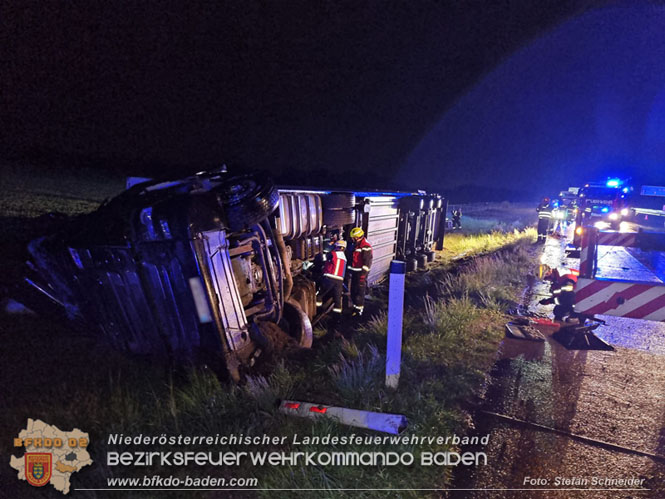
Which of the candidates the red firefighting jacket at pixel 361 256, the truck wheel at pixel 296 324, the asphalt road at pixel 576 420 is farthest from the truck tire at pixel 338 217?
the asphalt road at pixel 576 420

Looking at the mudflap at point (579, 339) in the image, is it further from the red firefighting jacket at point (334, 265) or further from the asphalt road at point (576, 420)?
the red firefighting jacket at point (334, 265)

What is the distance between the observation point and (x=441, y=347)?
493 centimetres

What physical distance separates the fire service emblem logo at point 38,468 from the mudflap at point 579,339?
6081 millimetres

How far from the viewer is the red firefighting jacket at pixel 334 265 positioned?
6387 mm

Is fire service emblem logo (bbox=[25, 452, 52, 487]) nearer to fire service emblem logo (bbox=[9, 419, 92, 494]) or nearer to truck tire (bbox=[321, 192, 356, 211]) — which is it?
fire service emblem logo (bbox=[9, 419, 92, 494])

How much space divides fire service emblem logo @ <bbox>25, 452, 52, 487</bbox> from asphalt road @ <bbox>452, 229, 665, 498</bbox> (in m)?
Result: 3.25

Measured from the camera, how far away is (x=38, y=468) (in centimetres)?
287

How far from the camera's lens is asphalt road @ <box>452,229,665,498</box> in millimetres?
2740

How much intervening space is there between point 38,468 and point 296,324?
3.01 metres

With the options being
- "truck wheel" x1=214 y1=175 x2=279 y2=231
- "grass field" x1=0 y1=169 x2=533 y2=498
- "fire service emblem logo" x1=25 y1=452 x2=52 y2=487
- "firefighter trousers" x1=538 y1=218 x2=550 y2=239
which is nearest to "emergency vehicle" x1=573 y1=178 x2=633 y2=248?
"firefighter trousers" x1=538 y1=218 x2=550 y2=239

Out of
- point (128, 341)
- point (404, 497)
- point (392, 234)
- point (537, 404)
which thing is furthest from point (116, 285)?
point (392, 234)

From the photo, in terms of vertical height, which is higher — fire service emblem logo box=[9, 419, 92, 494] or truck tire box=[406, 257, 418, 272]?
fire service emblem logo box=[9, 419, 92, 494]

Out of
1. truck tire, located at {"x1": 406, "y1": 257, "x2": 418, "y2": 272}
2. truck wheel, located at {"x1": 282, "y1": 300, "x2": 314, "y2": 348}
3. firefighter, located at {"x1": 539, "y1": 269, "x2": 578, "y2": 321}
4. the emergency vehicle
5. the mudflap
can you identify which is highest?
the emergency vehicle

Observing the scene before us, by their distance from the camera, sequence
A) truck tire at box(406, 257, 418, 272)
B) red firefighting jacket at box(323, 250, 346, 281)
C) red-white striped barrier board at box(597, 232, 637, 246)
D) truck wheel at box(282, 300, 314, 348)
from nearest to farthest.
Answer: truck wheel at box(282, 300, 314, 348)
red-white striped barrier board at box(597, 232, 637, 246)
red firefighting jacket at box(323, 250, 346, 281)
truck tire at box(406, 257, 418, 272)
